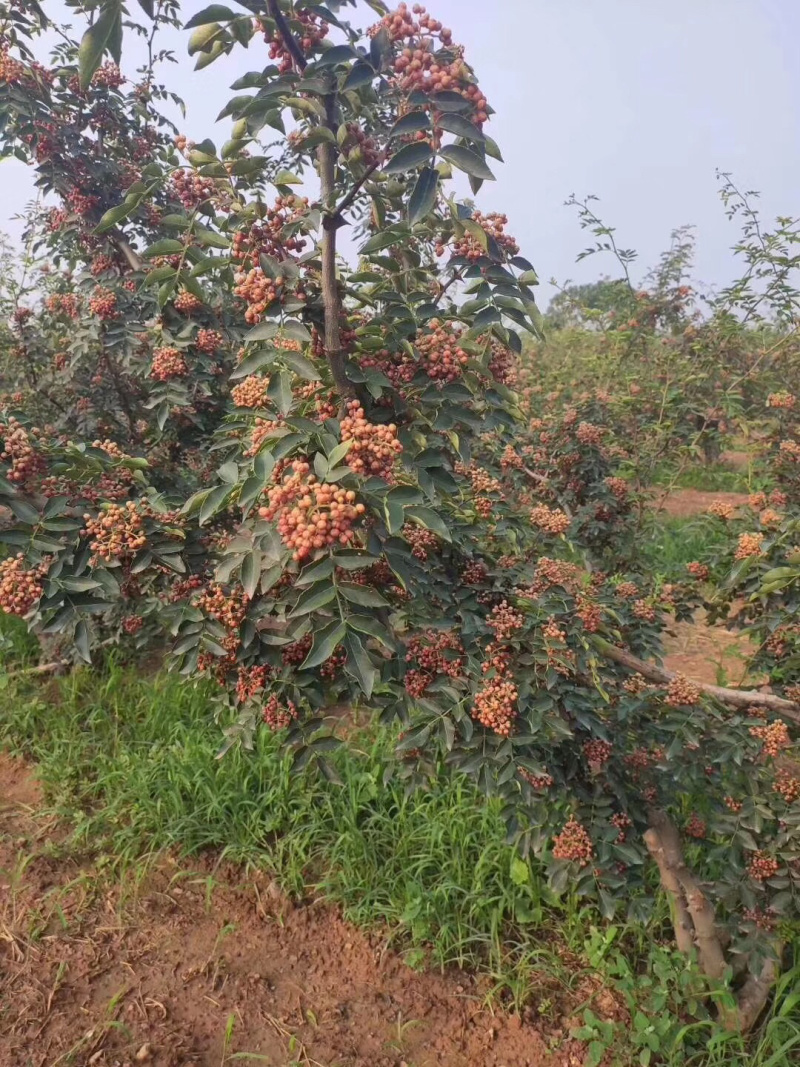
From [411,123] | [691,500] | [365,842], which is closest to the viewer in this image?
[411,123]

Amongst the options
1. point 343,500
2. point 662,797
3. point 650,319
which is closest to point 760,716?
point 662,797

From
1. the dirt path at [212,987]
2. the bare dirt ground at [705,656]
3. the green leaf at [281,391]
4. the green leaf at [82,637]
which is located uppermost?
the green leaf at [281,391]

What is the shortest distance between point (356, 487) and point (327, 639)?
0.91 ft

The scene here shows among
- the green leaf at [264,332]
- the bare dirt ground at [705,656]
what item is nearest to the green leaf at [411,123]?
the green leaf at [264,332]

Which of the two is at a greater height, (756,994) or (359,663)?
(359,663)

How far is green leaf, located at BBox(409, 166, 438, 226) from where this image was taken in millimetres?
1149

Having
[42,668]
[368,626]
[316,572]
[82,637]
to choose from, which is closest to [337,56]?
[316,572]

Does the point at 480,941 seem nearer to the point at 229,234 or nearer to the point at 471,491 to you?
the point at 471,491

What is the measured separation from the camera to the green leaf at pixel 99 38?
88cm

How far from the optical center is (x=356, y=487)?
1252 millimetres

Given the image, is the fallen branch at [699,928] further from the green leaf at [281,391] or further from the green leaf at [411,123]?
the green leaf at [411,123]

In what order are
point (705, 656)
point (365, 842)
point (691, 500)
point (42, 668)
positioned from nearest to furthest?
point (365, 842), point (42, 668), point (705, 656), point (691, 500)

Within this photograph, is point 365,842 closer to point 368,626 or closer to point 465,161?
point 368,626

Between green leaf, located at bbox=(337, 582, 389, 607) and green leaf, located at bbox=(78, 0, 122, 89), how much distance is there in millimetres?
811
